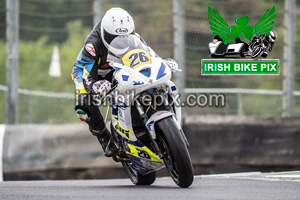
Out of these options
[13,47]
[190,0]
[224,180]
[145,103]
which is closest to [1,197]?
[145,103]

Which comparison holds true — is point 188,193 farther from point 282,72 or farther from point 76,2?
point 76,2

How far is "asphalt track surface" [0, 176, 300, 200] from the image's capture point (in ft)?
19.3

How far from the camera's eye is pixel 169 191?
20.9ft

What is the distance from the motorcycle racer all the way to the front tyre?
737 millimetres

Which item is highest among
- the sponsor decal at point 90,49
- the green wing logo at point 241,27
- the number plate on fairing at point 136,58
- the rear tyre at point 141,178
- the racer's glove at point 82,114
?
the green wing logo at point 241,27

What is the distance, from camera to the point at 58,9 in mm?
10422

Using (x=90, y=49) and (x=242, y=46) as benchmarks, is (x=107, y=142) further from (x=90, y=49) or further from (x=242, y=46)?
(x=242, y=46)

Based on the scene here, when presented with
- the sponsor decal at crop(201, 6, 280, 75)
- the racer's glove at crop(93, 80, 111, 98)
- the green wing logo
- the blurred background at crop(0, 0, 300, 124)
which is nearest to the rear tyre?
the racer's glove at crop(93, 80, 111, 98)

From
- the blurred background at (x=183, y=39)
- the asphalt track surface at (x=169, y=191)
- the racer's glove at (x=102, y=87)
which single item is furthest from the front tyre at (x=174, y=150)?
the blurred background at (x=183, y=39)

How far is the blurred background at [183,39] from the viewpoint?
9.47m

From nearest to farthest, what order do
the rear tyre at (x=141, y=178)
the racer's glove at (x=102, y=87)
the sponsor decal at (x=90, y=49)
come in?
the racer's glove at (x=102, y=87), the sponsor decal at (x=90, y=49), the rear tyre at (x=141, y=178)

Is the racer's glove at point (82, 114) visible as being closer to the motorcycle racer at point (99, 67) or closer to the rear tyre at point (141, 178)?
the motorcycle racer at point (99, 67)

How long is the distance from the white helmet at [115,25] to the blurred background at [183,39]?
248 cm

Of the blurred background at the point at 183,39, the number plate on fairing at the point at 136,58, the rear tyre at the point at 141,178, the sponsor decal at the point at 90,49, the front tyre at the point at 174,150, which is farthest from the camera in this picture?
the blurred background at the point at 183,39
